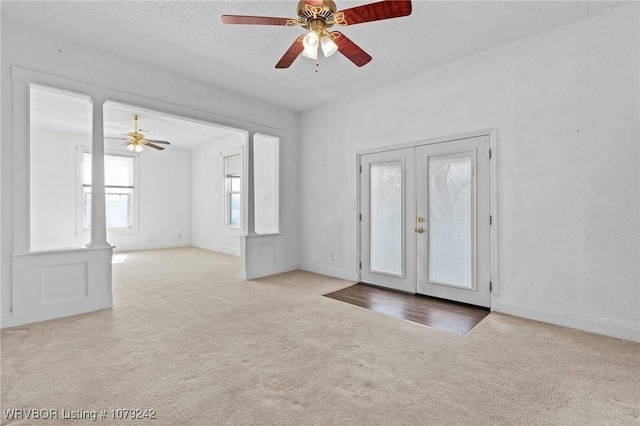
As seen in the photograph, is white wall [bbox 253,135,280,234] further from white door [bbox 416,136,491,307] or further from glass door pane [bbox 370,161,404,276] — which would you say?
white door [bbox 416,136,491,307]

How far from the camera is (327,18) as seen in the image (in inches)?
91.5

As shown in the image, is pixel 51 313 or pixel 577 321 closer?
pixel 577 321

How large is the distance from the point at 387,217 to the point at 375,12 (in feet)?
9.75

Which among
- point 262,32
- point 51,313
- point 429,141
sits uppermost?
point 262,32

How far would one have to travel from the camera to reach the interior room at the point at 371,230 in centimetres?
207

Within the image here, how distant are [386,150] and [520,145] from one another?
171 cm

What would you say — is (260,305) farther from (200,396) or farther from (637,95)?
(637,95)

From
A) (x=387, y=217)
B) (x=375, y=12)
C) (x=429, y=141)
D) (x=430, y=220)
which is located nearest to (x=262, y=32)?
(x=375, y=12)

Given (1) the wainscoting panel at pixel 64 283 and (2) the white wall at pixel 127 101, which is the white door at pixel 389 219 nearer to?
(2) the white wall at pixel 127 101

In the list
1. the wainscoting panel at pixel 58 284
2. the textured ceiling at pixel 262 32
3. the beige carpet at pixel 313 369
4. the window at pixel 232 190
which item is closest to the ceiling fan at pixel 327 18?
the textured ceiling at pixel 262 32

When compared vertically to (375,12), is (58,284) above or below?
below

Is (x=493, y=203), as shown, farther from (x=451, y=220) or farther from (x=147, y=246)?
(x=147, y=246)

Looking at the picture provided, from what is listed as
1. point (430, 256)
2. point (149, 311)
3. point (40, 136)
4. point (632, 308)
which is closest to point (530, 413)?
point (632, 308)

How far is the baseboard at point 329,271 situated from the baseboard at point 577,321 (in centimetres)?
210
